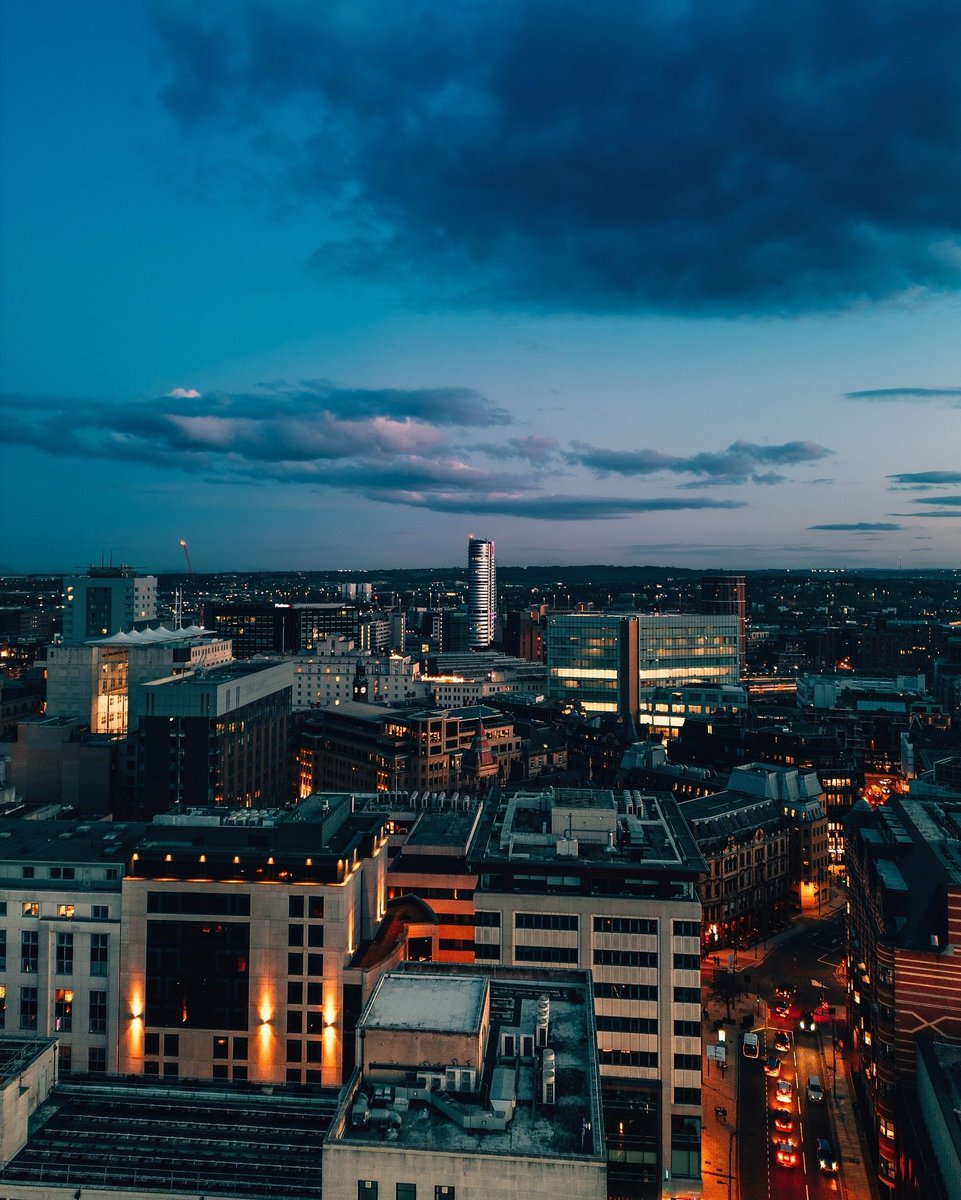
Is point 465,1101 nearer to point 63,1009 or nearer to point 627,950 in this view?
point 627,950

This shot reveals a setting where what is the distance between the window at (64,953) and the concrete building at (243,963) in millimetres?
4756

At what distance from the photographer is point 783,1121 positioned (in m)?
82.7

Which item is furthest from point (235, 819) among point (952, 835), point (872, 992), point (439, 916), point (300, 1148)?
point (952, 835)

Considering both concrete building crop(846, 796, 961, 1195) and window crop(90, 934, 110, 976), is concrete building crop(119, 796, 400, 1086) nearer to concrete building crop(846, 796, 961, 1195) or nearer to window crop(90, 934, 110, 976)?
window crop(90, 934, 110, 976)

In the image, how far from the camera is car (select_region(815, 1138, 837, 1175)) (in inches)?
3030

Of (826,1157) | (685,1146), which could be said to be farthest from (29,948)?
(826,1157)

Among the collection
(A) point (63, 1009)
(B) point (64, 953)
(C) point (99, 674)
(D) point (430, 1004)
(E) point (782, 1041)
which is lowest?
(E) point (782, 1041)

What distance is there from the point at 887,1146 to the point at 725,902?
52.6m

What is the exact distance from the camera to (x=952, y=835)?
9025 centimetres

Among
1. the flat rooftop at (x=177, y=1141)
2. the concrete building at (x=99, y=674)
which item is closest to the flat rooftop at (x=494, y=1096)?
the flat rooftop at (x=177, y=1141)

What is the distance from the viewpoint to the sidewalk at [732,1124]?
7581 centimetres

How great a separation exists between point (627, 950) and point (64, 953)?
4955 cm

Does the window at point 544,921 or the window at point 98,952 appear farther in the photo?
the window at point 544,921

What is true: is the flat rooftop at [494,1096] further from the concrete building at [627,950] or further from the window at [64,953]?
the window at [64,953]
